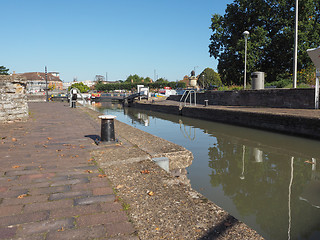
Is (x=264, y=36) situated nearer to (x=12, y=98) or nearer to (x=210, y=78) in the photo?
(x=12, y=98)

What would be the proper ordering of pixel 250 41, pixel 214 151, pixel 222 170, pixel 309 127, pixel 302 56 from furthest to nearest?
pixel 250 41 → pixel 302 56 → pixel 309 127 → pixel 214 151 → pixel 222 170

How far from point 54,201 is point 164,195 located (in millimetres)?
1240

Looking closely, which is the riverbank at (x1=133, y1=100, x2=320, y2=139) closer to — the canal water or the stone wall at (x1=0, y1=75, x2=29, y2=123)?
the canal water

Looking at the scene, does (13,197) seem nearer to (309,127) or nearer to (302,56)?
(309,127)

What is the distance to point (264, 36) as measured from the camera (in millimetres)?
23562

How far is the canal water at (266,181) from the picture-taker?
138 inches

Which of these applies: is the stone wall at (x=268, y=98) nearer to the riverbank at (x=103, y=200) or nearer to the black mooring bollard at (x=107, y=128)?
the riverbank at (x=103, y=200)

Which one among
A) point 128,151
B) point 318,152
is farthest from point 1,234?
point 318,152

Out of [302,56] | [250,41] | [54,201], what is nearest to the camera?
[54,201]

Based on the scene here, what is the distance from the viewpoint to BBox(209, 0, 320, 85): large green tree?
22766 mm

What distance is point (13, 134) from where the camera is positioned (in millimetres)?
6996

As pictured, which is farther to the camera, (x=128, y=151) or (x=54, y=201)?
(x=128, y=151)

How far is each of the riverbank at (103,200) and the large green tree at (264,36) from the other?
2247 cm

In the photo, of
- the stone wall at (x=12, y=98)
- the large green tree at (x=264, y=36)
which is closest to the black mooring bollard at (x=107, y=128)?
the stone wall at (x=12, y=98)
